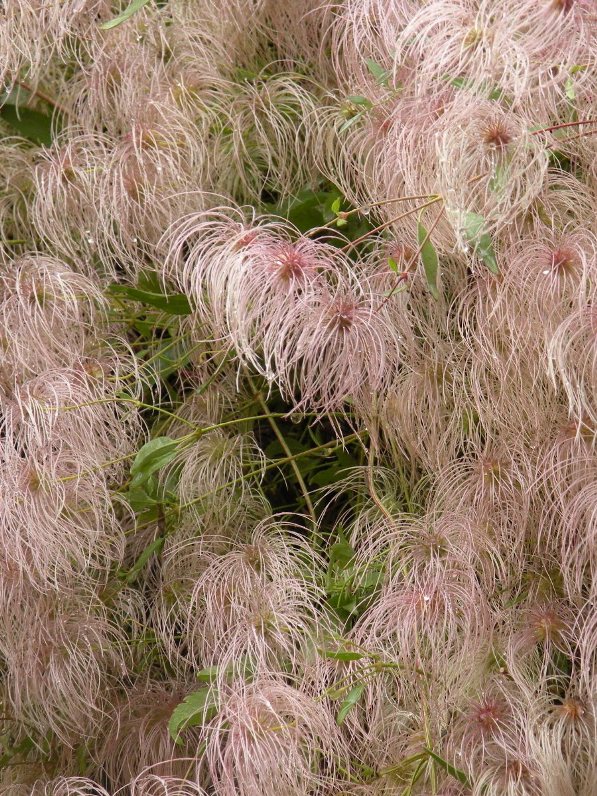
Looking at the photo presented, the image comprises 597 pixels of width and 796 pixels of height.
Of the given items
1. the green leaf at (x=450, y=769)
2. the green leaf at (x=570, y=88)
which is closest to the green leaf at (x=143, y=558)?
the green leaf at (x=450, y=769)

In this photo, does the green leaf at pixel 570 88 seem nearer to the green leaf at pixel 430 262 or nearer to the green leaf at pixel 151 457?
the green leaf at pixel 430 262

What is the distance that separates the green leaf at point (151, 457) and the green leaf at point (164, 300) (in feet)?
0.53

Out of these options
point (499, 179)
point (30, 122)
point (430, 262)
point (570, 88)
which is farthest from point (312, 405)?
point (30, 122)

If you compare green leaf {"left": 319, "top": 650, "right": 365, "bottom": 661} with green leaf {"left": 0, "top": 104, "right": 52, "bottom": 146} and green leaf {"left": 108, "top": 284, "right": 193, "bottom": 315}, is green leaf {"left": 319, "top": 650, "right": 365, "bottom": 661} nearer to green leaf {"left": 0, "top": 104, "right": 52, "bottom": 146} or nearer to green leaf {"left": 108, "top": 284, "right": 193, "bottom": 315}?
green leaf {"left": 108, "top": 284, "right": 193, "bottom": 315}

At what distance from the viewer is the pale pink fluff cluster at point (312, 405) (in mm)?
1050

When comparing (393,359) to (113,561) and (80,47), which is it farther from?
(80,47)

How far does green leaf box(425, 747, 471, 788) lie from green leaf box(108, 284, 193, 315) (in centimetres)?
54

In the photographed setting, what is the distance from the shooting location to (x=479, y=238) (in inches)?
41.1

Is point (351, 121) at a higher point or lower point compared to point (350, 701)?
higher

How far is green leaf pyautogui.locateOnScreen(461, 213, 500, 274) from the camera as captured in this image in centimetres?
102

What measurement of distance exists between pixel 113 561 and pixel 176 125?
1.69ft

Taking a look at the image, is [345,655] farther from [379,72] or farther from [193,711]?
[379,72]

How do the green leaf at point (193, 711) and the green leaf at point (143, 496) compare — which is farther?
the green leaf at point (143, 496)

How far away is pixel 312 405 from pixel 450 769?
372 mm
